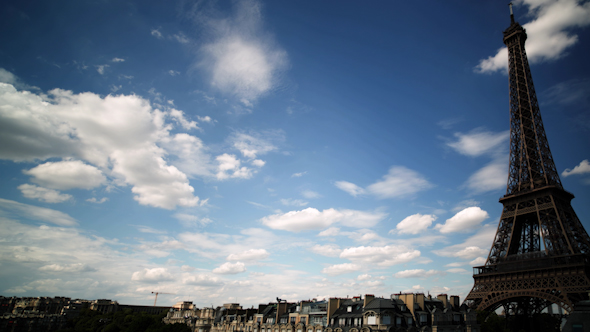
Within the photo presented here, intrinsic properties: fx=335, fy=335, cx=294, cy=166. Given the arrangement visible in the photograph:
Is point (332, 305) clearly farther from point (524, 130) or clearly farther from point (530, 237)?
point (524, 130)

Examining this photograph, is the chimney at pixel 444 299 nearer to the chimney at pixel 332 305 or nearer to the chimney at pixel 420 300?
the chimney at pixel 420 300

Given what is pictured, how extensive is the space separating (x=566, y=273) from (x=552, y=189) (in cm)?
1719

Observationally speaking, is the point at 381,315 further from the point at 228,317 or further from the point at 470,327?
the point at 228,317

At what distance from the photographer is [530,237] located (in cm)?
7194

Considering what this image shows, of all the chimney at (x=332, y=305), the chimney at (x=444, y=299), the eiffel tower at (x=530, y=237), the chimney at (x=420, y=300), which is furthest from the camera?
A: the eiffel tower at (x=530, y=237)

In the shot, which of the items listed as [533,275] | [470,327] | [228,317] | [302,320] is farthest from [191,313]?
[533,275]

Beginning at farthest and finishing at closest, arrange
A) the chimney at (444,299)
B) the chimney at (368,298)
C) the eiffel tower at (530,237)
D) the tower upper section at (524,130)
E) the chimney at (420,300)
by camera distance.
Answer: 1. the tower upper section at (524,130)
2. the eiffel tower at (530,237)
3. the chimney at (444,299)
4. the chimney at (368,298)
5. the chimney at (420,300)

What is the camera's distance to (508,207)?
240 ft

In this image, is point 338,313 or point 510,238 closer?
point 338,313

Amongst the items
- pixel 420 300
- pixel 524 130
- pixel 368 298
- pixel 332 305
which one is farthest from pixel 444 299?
pixel 524 130

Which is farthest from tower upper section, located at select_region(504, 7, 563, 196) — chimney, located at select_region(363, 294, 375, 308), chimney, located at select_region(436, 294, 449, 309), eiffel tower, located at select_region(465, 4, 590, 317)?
chimney, located at select_region(363, 294, 375, 308)

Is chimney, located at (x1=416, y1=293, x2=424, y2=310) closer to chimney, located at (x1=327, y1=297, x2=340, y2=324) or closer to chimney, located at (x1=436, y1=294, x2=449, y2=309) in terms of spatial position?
chimney, located at (x1=436, y1=294, x2=449, y2=309)

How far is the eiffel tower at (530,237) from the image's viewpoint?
56.3 metres

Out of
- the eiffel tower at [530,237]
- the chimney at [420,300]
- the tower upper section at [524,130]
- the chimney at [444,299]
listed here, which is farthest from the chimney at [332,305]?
the tower upper section at [524,130]
